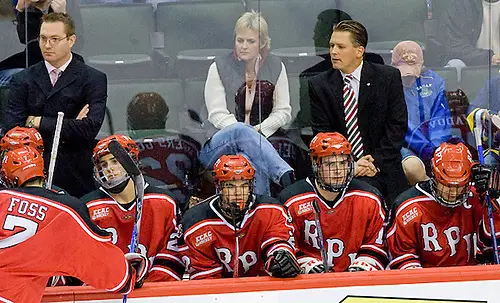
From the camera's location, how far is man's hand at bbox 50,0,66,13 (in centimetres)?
511

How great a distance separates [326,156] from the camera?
4.54 meters

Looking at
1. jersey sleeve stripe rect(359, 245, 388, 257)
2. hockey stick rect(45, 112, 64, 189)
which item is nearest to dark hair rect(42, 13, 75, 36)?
hockey stick rect(45, 112, 64, 189)

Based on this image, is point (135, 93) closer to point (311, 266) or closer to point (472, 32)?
point (311, 266)

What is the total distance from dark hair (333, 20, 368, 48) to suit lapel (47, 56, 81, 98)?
4.09ft

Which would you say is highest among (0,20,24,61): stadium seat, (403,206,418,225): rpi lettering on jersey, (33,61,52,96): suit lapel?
(0,20,24,61): stadium seat

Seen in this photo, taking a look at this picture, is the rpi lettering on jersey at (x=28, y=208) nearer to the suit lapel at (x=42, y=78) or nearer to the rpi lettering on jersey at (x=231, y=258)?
the rpi lettering on jersey at (x=231, y=258)

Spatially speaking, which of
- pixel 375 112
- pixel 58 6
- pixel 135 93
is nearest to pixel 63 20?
pixel 58 6

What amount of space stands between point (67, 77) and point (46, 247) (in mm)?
1552

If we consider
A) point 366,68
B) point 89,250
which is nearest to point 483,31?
point 366,68

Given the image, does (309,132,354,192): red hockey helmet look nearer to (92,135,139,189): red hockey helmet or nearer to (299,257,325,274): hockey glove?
(299,257,325,274): hockey glove

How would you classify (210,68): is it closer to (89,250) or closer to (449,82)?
(449,82)

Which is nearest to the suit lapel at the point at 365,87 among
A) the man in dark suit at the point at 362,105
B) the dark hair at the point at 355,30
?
the man in dark suit at the point at 362,105

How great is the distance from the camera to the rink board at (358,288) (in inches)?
154

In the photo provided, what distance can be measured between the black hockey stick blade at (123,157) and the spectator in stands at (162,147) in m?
0.88
